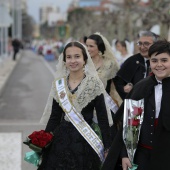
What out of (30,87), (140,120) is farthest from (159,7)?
(140,120)

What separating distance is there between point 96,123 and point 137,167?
823mm

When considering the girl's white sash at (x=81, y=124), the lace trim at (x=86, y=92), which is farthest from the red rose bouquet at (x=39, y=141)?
the lace trim at (x=86, y=92)

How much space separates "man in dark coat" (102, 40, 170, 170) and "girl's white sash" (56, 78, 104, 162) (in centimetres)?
53

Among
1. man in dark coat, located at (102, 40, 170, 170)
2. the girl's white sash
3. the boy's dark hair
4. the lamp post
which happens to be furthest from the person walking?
the lamp post

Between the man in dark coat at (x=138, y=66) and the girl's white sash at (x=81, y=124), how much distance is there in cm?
122

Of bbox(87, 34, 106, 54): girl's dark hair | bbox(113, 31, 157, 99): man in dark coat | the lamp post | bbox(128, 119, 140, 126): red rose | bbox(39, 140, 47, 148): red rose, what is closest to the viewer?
bbox(128, 119, 140, 126): red rose

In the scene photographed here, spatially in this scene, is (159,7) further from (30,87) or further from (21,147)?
(21,147)

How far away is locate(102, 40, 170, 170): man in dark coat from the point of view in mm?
3078

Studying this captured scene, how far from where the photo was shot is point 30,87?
1609 cm

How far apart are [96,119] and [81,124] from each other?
0.80 feet

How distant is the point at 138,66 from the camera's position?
5.08 metres

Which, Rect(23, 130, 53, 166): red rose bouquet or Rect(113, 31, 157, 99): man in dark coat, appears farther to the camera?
Rect(113, 31, 157, 99): man in dark coat

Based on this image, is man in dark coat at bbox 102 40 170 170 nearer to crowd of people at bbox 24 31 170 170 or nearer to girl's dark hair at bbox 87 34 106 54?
crowd of people at bbox 24 31 170 170

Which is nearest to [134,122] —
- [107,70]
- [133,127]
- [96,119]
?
[133,127]
